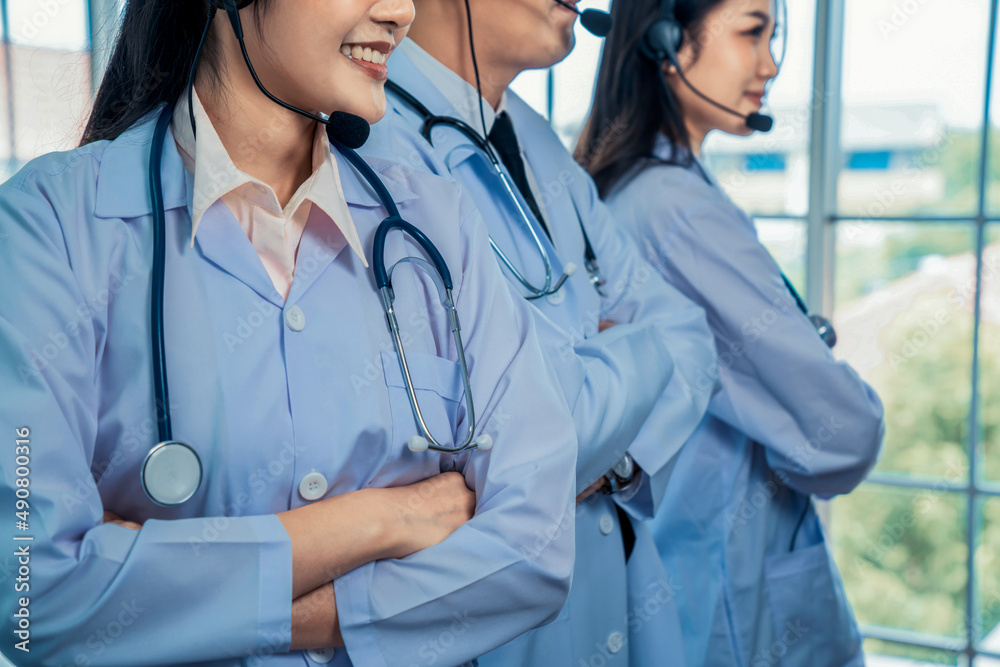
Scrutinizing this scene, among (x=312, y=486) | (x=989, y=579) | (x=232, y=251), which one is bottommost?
(x=989, y=579)

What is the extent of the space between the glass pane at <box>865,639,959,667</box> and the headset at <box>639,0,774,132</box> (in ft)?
5.84

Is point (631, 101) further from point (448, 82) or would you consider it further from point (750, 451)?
point (750, 451)

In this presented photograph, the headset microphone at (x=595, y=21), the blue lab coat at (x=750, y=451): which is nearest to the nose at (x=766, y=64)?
the blue lab coat at (x=750, y=451)

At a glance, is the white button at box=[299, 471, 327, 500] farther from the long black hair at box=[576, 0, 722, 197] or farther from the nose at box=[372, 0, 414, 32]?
the long black hair at box=[576, 0, 722, 197]

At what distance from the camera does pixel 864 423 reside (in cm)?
157

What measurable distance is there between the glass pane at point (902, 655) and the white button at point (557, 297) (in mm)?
1945

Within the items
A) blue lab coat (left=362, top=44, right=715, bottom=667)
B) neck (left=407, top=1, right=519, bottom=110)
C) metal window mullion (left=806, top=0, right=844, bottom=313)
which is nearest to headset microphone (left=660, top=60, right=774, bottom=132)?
blue lab coat (left=362, top=44, right=715, bottom=667)

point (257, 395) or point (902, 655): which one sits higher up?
point (257, 395)

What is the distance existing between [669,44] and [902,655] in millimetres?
2064

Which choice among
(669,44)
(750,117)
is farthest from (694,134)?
(669,44)

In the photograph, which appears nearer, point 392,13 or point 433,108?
point 392,13

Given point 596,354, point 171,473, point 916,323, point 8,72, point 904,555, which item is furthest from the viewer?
point 904,555

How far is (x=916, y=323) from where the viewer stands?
8.34ft

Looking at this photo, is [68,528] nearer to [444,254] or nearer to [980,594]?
[444,254]
